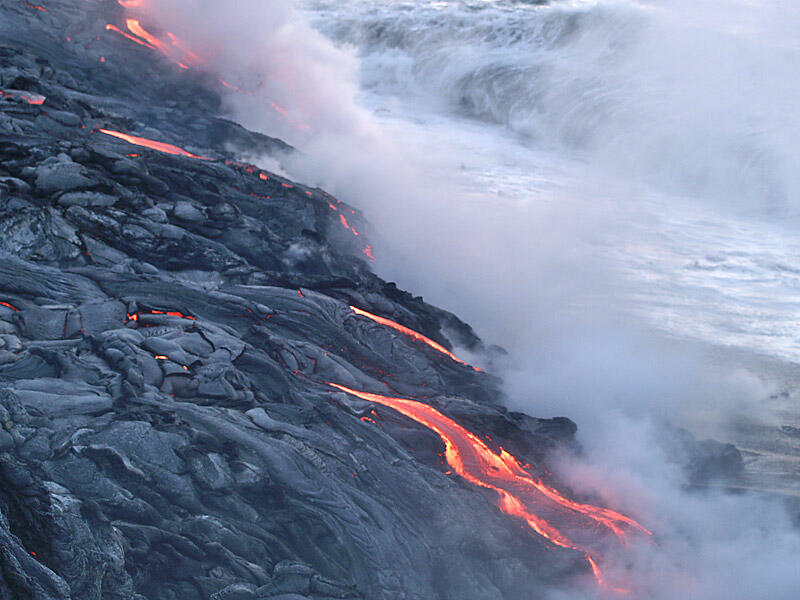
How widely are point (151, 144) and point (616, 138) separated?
87.4 feet

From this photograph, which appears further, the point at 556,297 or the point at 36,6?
the point at 36,6

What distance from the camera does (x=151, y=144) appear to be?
11664 mm

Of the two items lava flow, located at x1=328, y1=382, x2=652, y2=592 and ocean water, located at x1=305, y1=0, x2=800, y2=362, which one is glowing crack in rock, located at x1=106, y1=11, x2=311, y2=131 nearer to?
ocean water, located at x1=305, y1=0, x2=800, y2=362

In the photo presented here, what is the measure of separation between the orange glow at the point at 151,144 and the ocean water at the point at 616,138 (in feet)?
30.1

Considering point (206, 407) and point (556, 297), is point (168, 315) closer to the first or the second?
point (206, 407)

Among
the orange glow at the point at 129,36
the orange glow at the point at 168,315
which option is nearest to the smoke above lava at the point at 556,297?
the orange glow at the point at 129,36

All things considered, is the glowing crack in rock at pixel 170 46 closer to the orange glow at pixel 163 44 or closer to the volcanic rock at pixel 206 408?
the orange glow at pixel 163 44

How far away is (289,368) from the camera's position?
694 centimetres

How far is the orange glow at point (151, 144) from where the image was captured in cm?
1114

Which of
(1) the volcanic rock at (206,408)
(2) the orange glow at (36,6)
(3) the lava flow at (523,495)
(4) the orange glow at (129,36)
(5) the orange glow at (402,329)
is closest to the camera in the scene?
(1) the volcanic rock at (206,408)

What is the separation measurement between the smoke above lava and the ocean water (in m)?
0.46

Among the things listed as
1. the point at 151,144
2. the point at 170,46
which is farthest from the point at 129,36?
the point at 151,144

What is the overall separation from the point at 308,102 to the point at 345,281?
514 inches

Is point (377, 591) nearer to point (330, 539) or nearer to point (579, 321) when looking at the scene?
point (330, 539)
